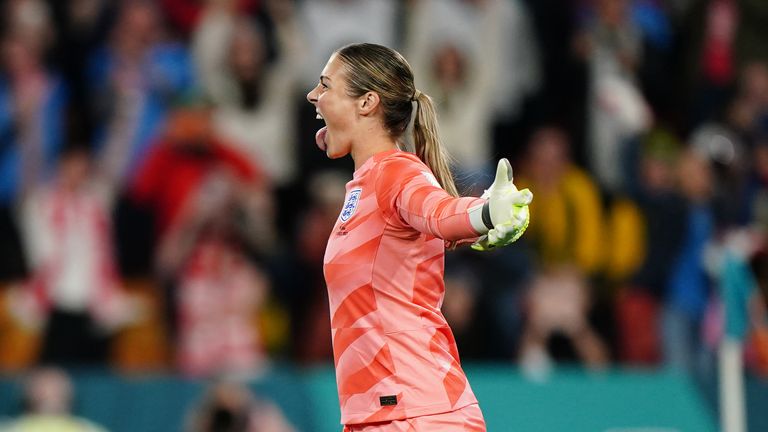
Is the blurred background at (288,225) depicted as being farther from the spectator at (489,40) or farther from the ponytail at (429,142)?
the ponytail at (429,142)

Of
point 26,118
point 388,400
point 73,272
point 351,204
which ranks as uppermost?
point 26,118

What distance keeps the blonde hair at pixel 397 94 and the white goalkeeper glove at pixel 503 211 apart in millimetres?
591

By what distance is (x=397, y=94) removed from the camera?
3.86 meters

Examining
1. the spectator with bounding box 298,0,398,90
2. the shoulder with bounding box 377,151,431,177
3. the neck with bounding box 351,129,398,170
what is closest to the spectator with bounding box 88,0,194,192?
the spectator with bounding box 298,0,398,90

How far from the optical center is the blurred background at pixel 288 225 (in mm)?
8859

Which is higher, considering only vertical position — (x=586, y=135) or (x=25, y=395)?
(x=586, y=135)

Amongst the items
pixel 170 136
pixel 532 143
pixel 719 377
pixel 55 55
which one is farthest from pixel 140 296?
pixel 719 377

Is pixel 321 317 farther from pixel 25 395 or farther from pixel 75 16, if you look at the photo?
pixel 75 16

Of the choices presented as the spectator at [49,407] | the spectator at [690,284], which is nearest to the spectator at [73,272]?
the spectator at [49,407]

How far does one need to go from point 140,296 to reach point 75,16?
223 centimetres

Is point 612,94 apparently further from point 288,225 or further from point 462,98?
point 288,225

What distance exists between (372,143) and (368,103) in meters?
0.12

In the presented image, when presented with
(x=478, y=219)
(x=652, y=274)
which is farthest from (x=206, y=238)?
(x=478, y=219)

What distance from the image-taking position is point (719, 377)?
8742 millimetres
